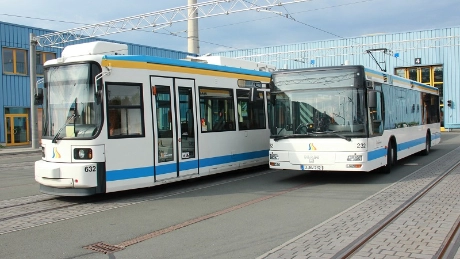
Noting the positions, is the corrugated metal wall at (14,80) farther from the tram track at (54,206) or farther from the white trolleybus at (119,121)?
the tram track at (54,206)

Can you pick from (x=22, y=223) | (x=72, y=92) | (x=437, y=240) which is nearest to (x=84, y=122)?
(x=72, y=92)

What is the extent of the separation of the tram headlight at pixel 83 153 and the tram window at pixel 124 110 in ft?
1.76

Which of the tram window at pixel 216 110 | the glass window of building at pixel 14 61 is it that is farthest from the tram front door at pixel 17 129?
the tram window at pixel 216 110

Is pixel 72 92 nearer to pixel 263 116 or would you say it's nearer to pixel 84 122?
pixel 84 122

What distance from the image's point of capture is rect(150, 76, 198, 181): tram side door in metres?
10.2

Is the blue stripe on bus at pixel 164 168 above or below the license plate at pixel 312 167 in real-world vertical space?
above

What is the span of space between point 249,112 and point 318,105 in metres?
3.13

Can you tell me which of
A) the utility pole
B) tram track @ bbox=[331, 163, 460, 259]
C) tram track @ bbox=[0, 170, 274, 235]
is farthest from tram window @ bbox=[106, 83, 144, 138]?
the utility pole

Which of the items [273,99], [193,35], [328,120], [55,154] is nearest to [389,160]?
[328,120]

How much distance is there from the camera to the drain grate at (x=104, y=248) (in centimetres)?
595

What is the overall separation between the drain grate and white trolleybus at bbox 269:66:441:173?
20.2 ft

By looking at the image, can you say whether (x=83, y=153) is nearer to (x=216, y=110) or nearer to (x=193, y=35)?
(x=216, y=110)

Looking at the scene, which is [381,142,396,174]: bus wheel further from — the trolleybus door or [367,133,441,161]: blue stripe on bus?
the trolleybus door

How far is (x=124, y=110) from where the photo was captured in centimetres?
962
